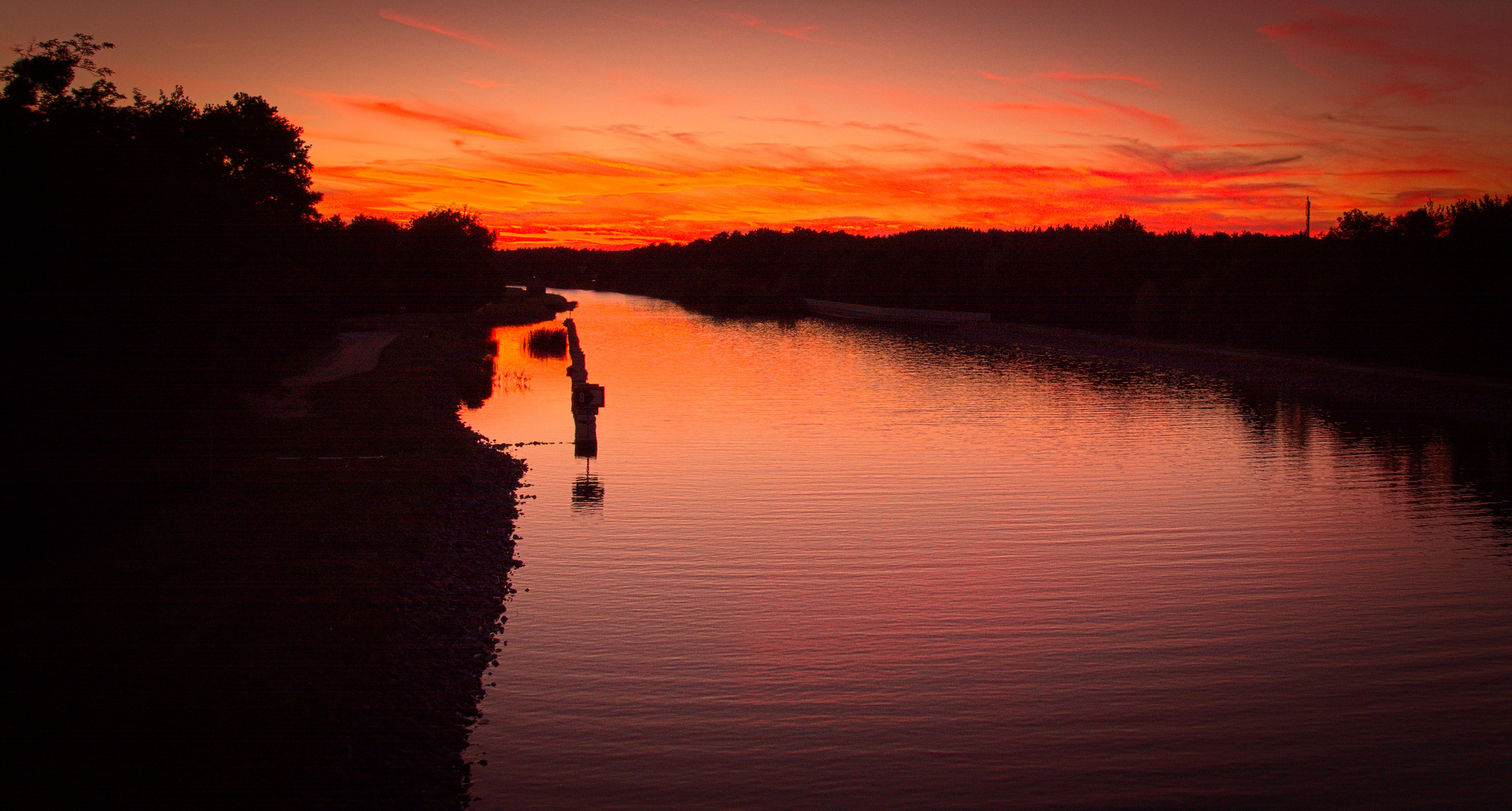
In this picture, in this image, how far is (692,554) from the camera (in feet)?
35.0

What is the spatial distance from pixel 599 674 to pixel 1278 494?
410 inches

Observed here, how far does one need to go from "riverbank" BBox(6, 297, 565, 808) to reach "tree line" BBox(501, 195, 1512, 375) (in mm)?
25517

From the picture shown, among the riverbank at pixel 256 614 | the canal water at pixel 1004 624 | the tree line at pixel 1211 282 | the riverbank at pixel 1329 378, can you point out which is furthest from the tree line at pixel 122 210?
the tree line at pixel 1211 282

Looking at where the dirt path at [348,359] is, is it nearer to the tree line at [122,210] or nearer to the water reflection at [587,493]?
the tree line at [122,210]

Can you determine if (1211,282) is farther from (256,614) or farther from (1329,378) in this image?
(256,614)

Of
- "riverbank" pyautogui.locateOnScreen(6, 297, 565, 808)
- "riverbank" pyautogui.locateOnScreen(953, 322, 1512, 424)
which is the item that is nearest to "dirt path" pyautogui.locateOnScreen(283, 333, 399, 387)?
"riverbank" pyautogui.locateOnScreen(6, 297, 565, 808)

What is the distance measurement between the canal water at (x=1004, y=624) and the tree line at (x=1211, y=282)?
11.4 meters

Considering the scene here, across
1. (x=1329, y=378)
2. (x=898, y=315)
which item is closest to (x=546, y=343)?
(x=898, y=315)

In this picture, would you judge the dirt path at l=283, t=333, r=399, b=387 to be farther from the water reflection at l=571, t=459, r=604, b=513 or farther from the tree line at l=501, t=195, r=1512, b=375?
the tree line at l=501, t=195, r=1512, b=375

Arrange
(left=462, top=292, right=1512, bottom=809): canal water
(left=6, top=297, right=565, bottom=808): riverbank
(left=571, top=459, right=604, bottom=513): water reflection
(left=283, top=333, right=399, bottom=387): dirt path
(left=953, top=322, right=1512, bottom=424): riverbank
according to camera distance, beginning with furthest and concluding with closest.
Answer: (left=283, top=333, right=399, bottom=387): dirt path
(left=953, top=322, right=1512, bottom=424): riverbank
(left=571, top=459, right=604, bottom=513): water reflection
(left=462, top=292, right=1512, bottom=809): canal water
(left=6, top=297, right=565, bottom=808): riverbank

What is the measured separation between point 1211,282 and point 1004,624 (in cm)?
3404

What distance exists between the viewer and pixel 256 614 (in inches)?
301

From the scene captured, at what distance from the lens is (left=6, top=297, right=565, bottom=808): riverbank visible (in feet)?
18.0

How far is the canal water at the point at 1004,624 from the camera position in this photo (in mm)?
6031
